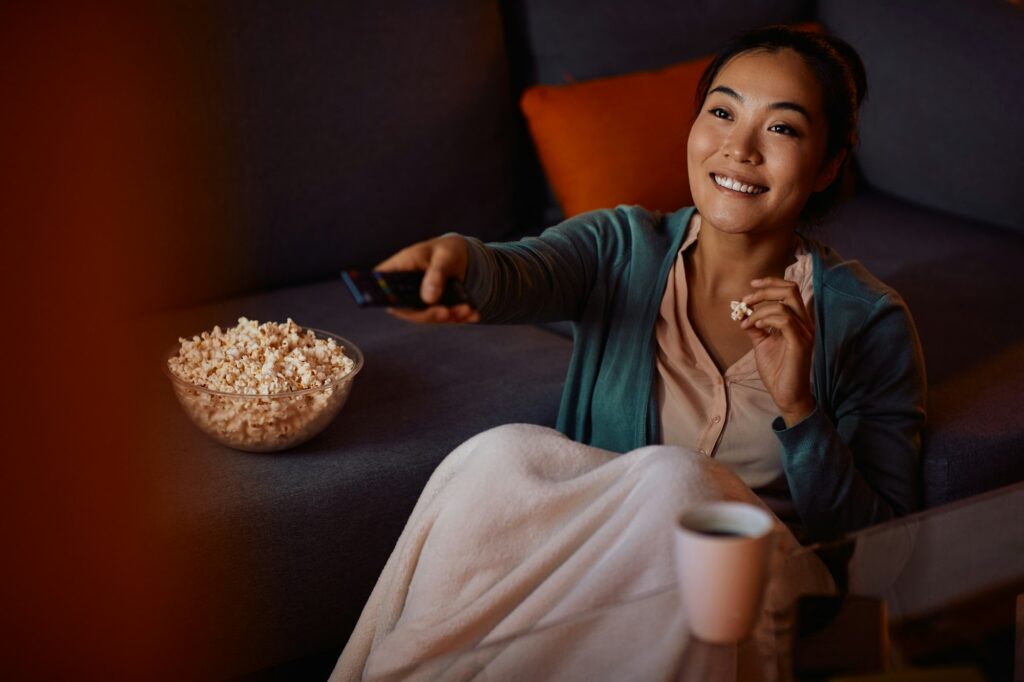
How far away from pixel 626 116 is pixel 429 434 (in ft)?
2.97

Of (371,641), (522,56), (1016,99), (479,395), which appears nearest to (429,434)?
(479,395)

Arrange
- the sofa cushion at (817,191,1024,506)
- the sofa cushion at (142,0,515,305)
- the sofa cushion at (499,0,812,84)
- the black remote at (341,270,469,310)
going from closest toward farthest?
the black remote at (341,270,469,310)
the sofa cushion at (817,191,1024,506)
the sofa cushion at (142,0,515,305)
the sofa cushion at (499,0,812,84)

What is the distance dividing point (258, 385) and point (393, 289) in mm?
379

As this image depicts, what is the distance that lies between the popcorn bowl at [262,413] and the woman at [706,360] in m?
0.24

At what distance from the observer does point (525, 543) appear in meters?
1.19

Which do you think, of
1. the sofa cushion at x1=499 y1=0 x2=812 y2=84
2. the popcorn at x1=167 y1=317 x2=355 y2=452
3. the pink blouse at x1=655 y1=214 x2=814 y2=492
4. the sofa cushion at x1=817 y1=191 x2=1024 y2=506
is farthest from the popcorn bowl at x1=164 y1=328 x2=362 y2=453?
the sofa cushion at x1=499 y1=0 x2=812 y2=84

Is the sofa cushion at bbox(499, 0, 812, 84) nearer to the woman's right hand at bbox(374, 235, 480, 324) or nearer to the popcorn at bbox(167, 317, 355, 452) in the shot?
the popcorn at bbox(167, 317, 355, 452)

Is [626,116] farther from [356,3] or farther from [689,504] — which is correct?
[689,504]

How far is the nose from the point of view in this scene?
4.61 feet

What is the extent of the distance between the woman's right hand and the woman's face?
0.35 meters

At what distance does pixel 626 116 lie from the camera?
87.9 inches

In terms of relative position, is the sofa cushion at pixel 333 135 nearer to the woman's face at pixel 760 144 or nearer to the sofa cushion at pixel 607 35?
the sofa cushion at pixel 607 35

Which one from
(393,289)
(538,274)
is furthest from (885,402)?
(393,289)

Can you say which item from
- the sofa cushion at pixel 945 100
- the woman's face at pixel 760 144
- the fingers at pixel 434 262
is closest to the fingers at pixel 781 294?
the woman's face at pixel 760 144
